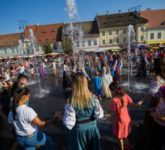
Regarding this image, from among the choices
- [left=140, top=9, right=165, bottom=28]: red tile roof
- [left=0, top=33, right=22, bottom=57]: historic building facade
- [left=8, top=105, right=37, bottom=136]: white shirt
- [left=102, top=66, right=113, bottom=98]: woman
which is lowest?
[left=102, top=66, right=113, bottom=98]: woman

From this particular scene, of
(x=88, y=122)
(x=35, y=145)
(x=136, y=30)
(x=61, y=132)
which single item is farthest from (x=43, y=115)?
(x=136, y=30)

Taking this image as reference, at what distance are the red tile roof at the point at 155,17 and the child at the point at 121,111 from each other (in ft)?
180

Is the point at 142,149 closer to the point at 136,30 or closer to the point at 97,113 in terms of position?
the point at 97,113

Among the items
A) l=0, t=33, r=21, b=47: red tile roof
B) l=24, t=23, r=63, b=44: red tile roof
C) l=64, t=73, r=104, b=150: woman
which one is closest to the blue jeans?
l=64, t=73, r=104, b=150: woman

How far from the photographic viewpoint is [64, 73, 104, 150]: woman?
2723mm

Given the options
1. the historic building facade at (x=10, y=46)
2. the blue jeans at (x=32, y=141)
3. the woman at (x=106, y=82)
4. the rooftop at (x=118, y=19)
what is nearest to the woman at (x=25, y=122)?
the blue jeans at (x=32, y=141)

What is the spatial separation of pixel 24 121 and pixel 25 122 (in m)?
0.02

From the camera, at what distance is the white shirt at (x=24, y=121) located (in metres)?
2.80

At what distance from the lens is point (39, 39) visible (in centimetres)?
6119

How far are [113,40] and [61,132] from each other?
54.5m

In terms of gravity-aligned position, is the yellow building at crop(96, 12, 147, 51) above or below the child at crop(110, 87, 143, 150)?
above

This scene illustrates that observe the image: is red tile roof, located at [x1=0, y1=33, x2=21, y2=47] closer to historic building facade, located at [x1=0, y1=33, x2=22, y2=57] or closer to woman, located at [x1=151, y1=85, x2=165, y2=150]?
historic building facade, located at [x1=0, y1=33, x2=22, y2=57]

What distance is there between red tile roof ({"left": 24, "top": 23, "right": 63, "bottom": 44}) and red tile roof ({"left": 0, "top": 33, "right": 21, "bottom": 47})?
4568mm

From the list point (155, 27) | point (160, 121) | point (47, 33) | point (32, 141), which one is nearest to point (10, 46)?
point (47, 33)
